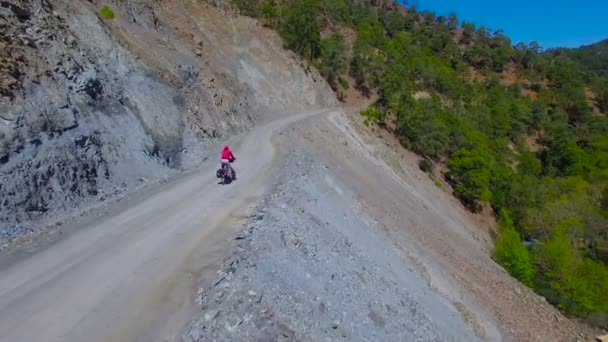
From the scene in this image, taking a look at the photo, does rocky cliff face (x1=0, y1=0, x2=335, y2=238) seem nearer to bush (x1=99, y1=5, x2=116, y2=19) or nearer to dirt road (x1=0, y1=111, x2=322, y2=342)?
bush (x1=99, y1=5, x2=116, y2=19)

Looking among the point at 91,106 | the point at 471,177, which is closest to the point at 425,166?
the point at 471,177

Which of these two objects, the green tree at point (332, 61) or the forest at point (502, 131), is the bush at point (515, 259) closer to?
the forest at point (502, 131)

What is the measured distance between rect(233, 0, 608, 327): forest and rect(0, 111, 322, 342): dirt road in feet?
95.3

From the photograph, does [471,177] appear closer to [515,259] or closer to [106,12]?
[515,259]

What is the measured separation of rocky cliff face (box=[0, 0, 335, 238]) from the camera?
11.8m

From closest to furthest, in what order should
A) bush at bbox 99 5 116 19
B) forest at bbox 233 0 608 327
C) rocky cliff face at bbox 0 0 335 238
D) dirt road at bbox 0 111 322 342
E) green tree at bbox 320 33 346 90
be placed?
dirt road at bbox 0 111 322 342 → rocky cliff face at bbox 0 0 335 238 → bush at bbox 99 5 116 19 → forest at bbox 233 0 608 327 → green tree at bbox 320 33 346 90

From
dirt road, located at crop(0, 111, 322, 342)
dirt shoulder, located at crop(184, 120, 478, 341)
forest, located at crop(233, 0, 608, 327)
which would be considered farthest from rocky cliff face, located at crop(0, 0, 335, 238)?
forest, located at crop(233, 0, 608, 327)

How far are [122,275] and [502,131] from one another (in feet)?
269

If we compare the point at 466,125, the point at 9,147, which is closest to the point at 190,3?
the point at 9,147

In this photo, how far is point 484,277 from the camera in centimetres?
2339

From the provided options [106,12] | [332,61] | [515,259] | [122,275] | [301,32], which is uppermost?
[301,32]

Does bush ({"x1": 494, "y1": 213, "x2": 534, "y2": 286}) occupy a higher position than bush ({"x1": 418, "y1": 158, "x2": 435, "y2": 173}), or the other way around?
bush ({"x1": 418, "y1": 158, "x2": 435, "y2": 173})

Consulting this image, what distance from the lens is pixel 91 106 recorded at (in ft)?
50.6

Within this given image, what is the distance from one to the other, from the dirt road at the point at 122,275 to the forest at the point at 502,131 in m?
29.1
